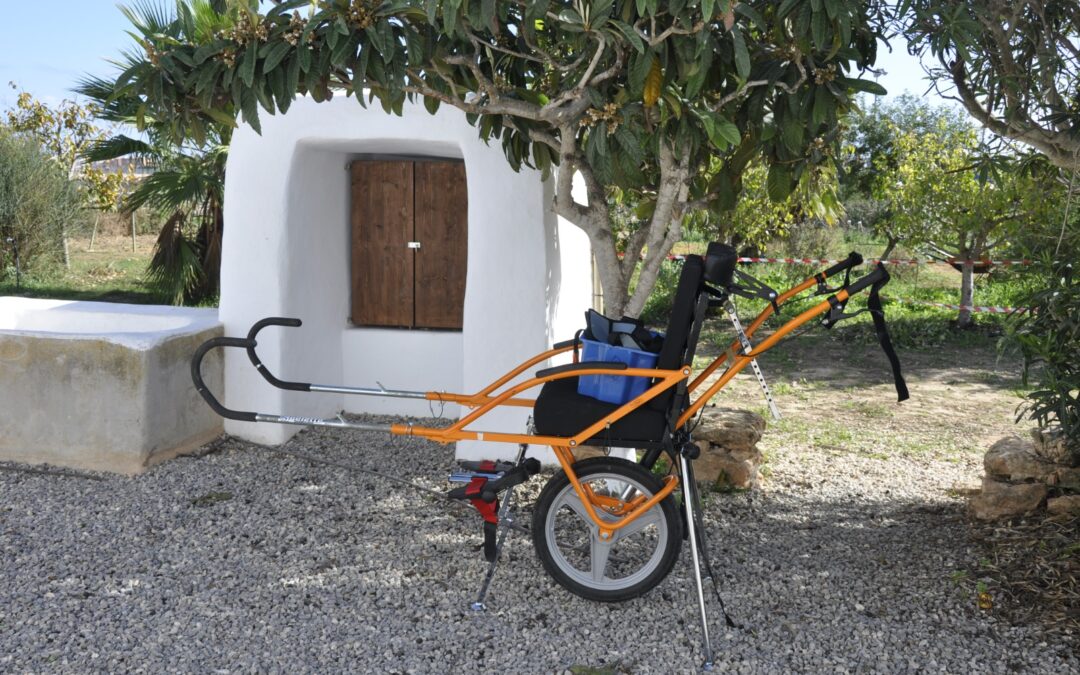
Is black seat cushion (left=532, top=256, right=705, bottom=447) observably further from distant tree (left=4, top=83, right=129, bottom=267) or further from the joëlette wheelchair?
distant tree (left=4, top=83, right=129, bottom=267)

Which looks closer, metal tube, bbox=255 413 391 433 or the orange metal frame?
the orange metal frame

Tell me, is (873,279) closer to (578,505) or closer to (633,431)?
(633,431)

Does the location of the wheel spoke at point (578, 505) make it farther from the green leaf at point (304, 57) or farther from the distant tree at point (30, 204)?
the distant tree at point (30, 204)

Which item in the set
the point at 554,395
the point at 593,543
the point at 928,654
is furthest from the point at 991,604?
the point at 554,395

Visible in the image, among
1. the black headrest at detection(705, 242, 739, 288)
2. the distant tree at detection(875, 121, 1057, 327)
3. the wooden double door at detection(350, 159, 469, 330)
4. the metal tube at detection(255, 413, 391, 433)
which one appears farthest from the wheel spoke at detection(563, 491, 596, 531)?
the distant tree at detection(875, 121, 1057, 327)

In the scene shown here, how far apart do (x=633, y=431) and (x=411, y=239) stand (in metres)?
3.89

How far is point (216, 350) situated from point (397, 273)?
4.93 feet

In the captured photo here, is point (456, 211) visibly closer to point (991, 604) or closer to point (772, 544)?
point (772, 544)

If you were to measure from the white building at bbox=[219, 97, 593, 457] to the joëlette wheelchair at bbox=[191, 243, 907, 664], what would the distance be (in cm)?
190

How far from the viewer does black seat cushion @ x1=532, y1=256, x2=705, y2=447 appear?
3867 mm

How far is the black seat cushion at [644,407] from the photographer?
12.7 feet

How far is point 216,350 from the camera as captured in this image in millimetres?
6586

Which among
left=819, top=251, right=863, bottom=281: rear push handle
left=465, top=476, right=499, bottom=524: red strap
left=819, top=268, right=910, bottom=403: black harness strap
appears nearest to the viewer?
left=819, top=268, right=910, bottom=403: black harness strap

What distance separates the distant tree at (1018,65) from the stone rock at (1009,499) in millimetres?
1621
